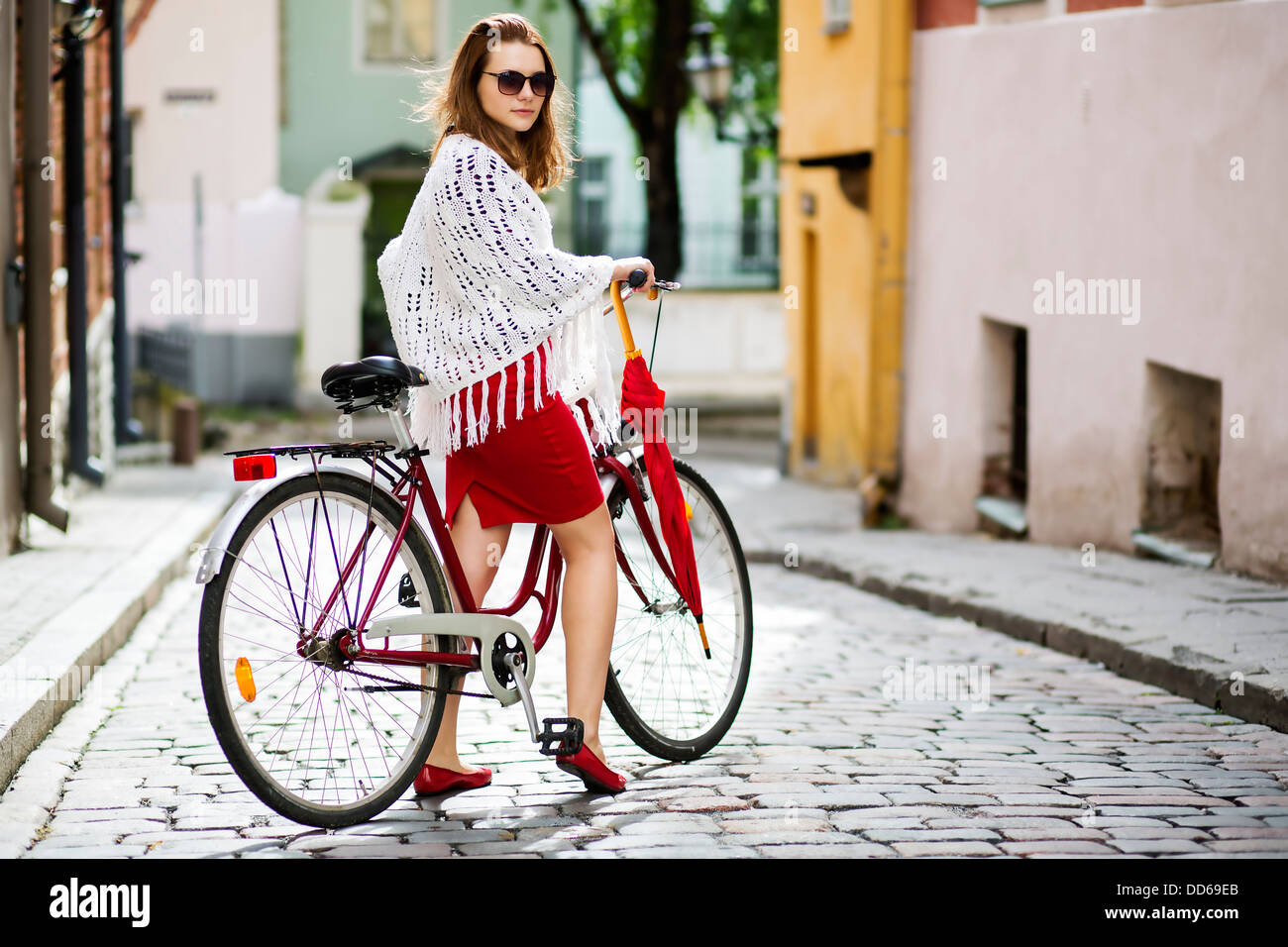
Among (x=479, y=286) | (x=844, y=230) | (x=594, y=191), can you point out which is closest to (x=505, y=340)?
(x=479, y=286)

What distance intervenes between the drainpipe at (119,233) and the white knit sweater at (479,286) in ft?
31.5

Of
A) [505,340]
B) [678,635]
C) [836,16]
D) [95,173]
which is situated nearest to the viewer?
[505,340]

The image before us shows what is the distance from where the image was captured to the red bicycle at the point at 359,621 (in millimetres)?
4195

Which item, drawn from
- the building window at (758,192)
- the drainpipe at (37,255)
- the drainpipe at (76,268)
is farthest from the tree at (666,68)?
the drainpipe at (37,255)

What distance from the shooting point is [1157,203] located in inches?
394

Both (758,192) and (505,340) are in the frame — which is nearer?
(505,340)

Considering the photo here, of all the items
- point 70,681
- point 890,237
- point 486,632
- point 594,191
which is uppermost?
point 594,191

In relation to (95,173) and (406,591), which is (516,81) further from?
(95,173)

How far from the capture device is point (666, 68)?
24219 millimetres

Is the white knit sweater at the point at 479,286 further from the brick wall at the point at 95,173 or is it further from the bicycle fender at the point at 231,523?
the brick wall at the point at 95,173

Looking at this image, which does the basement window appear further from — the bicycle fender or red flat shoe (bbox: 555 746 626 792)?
the bicycle fender

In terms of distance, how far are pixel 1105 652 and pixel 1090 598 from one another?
1.17 meters

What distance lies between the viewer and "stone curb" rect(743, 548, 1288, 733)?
6.12 m

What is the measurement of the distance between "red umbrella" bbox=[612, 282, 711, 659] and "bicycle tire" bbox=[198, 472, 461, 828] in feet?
2.37
